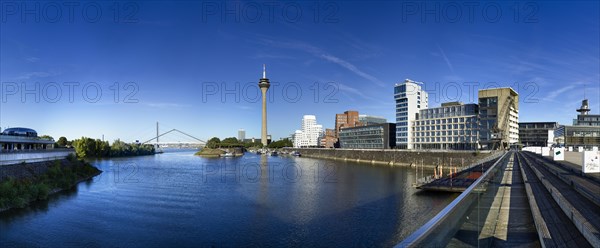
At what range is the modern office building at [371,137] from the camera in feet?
342

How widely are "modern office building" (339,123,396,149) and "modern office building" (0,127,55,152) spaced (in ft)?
265

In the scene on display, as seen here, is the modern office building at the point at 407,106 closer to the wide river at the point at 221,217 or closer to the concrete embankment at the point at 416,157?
the concrete embankment at the point at 416,157

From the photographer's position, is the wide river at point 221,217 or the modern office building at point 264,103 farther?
the modern office building at point 264,103

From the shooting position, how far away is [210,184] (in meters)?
38.1

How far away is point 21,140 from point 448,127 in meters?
80.6

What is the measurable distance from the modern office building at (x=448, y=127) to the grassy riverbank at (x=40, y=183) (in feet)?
240

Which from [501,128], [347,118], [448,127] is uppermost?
[347,118]

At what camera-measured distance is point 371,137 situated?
110m

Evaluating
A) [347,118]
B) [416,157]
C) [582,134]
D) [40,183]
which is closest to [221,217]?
[40,183]

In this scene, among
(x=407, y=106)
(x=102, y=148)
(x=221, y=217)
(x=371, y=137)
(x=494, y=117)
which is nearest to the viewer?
(x=221, y=217)

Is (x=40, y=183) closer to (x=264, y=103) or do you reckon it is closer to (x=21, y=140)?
(x=21, y=140)

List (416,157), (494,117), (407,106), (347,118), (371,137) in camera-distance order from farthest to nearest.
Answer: (347,118) < (371,137) < (407,106) < (494,117) < (416,157)

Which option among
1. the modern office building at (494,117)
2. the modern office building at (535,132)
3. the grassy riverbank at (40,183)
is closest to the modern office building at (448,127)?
the modern office building at (494,117)

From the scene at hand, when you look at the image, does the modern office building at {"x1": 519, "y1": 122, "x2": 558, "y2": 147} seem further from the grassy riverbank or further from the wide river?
the grassy riverbank
